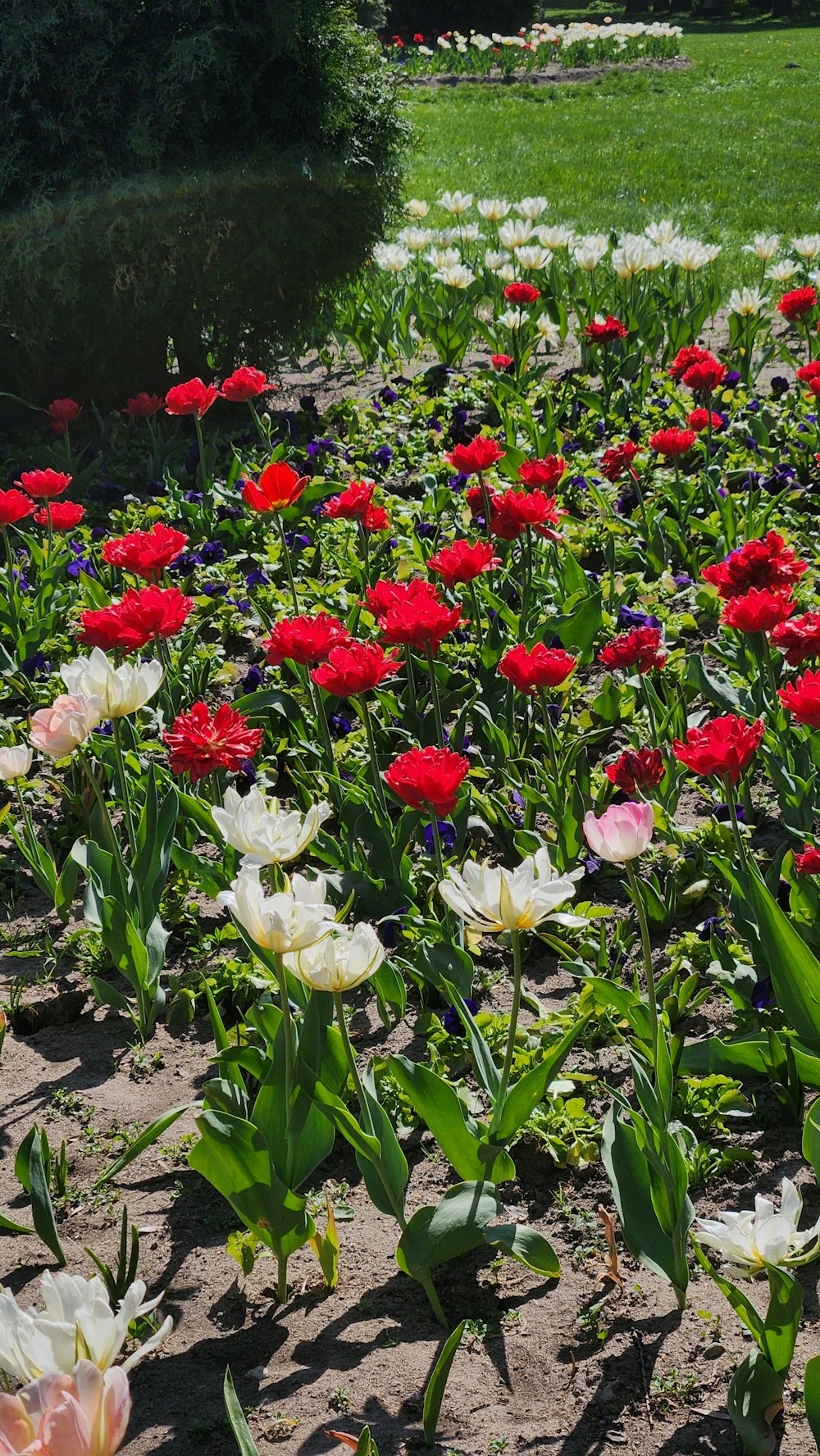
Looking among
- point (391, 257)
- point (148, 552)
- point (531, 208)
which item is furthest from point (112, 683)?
point (531, 208)

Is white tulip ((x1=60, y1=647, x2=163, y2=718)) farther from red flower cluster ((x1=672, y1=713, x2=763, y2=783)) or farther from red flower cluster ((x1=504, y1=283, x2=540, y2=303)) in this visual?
red flower cluster ((x1=504, y1=283, x2=540, y2=303))

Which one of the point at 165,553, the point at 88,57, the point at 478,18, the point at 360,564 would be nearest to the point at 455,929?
the point at 165,553

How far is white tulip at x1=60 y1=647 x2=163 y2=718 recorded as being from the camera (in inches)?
88.4

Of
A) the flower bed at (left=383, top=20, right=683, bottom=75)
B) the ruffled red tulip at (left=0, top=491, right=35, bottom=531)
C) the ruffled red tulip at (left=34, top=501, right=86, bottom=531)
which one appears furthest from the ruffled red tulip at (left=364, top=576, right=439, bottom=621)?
the flower bed at (left=383, top=20, right=683, bottom=75)

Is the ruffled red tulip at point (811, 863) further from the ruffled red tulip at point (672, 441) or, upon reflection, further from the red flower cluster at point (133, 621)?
the ruffled red tulip at point (672, 441)

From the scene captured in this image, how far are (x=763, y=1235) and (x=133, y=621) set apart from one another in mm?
1665

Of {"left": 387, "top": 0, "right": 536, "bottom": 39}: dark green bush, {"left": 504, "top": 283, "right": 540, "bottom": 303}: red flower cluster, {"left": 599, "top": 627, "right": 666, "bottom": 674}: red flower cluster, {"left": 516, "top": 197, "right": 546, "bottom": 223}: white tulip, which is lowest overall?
{"left": 599, "top": 627, "right": 666, "bottom": 674}: red flower cluster

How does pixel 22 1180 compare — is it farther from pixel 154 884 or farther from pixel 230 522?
pixel 230 522

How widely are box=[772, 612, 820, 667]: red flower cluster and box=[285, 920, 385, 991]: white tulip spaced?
1269 mm

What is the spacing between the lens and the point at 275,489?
10.5 ft

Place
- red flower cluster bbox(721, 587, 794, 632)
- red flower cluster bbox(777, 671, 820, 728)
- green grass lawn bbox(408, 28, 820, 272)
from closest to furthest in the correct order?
red flower cluster bbox(777, 671, 820, 728) → red flower cluster bbox(721, 587, 794, 632) → green grass lawn bbox(408, 28, 820, 272)

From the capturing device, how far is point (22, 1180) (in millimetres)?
1884

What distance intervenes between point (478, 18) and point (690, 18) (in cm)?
1076

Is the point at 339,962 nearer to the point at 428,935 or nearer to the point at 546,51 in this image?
the point at 428,935
